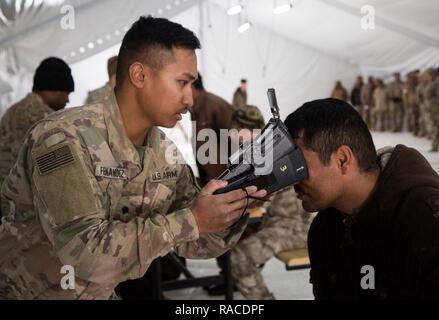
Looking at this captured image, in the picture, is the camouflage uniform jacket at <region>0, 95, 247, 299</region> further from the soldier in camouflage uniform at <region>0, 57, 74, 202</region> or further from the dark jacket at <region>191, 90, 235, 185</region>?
the dark jacket at <region>191, 90, 235, 185</region>

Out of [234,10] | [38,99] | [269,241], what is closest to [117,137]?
[234,10]

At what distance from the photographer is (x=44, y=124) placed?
3.73 ft

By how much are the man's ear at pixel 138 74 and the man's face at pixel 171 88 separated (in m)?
0.01

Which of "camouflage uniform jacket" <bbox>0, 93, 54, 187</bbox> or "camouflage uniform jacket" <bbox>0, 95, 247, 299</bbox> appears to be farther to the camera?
"camouflage uniform jacket" <bbox>0, 93, 54, 187</bbox>

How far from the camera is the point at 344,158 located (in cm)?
116

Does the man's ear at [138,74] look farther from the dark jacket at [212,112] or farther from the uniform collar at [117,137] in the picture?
the dark jacket at [212,112]

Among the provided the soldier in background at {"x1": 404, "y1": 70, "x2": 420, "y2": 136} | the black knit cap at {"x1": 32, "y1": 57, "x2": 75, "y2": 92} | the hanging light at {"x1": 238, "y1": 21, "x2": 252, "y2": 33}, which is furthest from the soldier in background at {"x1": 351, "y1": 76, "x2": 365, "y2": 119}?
the black knit cap at {"x1": 32, "y1": 57, "x2": 75, "y2": 92}

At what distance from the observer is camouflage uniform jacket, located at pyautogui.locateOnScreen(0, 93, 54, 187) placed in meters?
2.29

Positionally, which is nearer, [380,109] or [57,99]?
[380,109]

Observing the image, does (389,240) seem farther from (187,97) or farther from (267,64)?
(267,64)

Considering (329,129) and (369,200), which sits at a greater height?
(329,129)

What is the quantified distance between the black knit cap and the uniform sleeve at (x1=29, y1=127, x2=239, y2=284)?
86 cm

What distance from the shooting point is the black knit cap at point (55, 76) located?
191cm

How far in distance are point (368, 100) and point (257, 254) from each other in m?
1.10
